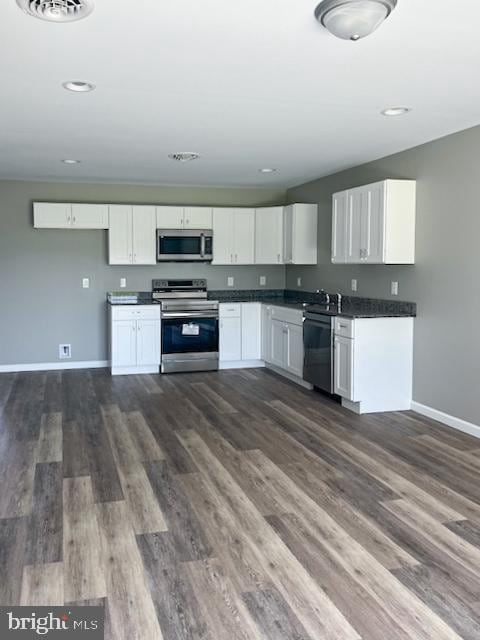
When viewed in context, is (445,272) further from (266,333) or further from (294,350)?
(266,333)

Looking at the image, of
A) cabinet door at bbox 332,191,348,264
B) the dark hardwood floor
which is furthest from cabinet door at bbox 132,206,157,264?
the dark hardwood floor

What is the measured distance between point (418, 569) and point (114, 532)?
1458mm

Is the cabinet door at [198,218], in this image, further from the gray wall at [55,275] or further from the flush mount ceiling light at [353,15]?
the flush mount ceiling light at [353,15]

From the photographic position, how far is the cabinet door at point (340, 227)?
5938 mm

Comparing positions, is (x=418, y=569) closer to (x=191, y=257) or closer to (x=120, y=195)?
(x=191, y=257)

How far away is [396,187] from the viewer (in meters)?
5.20

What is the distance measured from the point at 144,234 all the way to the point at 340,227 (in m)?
2.65

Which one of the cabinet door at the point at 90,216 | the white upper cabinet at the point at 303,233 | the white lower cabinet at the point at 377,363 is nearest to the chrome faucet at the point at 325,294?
the white upper cabinet at the point at 303,233

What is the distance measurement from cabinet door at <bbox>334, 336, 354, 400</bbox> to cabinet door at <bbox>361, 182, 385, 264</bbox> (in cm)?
80

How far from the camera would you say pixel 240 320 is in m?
7.58

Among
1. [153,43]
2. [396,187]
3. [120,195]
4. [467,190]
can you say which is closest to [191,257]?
[120,195]

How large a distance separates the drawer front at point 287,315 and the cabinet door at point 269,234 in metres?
0.90

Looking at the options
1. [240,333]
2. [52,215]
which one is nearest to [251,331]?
[240,333]

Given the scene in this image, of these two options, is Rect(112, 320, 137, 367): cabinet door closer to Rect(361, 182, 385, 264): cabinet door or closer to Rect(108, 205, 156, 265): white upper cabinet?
Rect(108, 205, 156, 265): white upper cabinet
